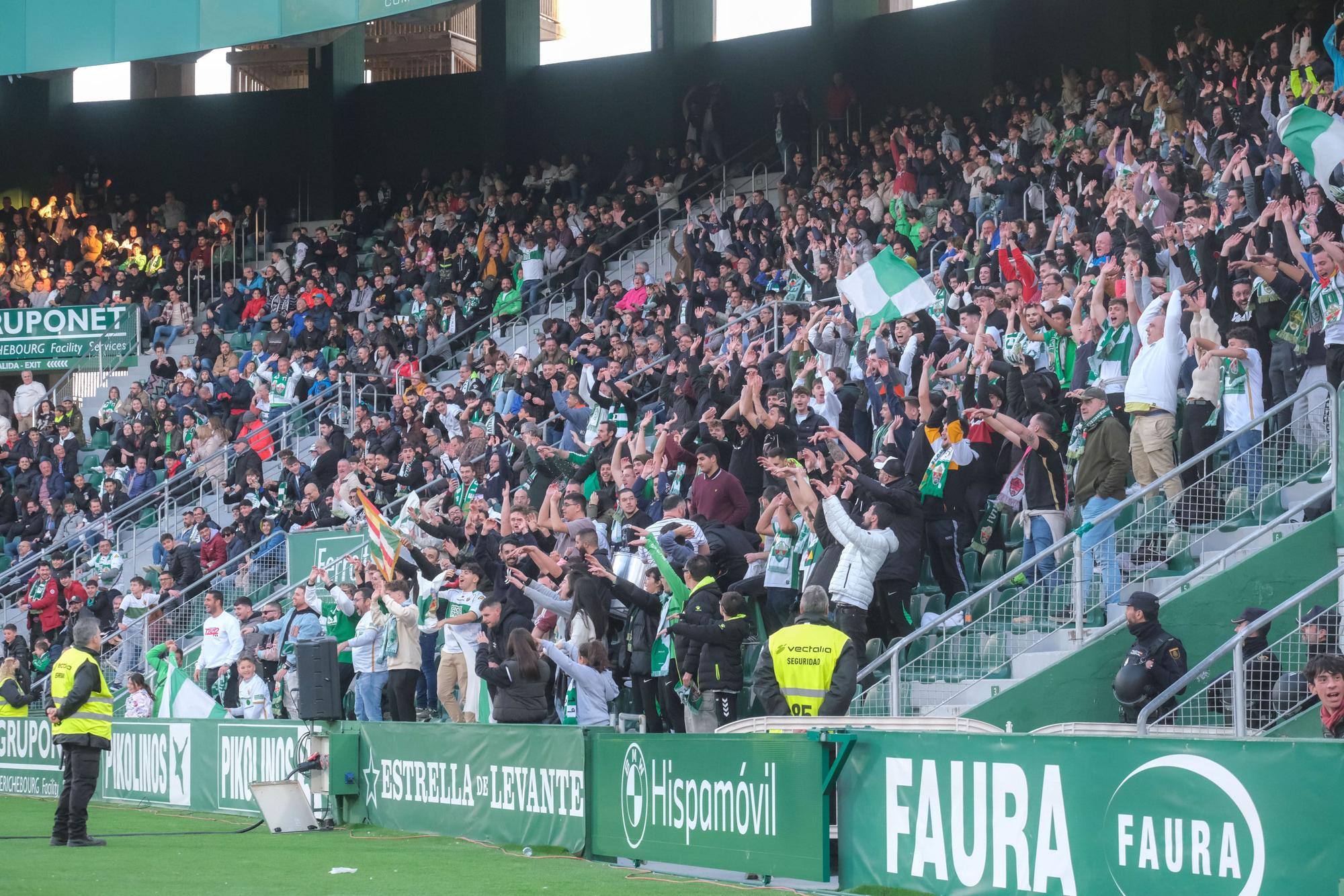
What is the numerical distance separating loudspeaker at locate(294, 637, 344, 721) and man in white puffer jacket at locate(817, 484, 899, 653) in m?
4.35

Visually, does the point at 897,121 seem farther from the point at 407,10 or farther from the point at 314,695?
the point at 314,695

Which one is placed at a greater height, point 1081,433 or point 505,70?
point 505,70

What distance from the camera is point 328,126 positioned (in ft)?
118

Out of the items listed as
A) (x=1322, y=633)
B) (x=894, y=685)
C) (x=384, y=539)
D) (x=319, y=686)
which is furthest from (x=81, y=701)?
(x=1322, y=633)

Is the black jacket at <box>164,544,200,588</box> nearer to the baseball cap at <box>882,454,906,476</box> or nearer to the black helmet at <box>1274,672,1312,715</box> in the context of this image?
the baseball cap at <box>882,454,906,476</box>

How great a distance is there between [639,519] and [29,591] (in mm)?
13109

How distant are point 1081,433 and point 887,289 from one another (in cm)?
356

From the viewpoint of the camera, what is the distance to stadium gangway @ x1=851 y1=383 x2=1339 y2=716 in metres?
12.5

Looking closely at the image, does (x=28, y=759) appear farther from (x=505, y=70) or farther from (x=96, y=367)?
(x=505, y=70)

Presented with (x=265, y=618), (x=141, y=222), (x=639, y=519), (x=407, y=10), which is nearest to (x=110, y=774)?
(x=265, y=618)

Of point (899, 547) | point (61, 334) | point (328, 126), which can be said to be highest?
point (328, 126)

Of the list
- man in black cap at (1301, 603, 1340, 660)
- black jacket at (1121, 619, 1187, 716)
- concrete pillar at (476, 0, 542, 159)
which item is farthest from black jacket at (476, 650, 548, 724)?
concrete pillar at (476, 0, 542, 159)

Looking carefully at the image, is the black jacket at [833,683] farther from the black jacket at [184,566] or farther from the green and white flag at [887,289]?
the black jacket at [184,566]

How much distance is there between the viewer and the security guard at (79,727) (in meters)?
12.9
